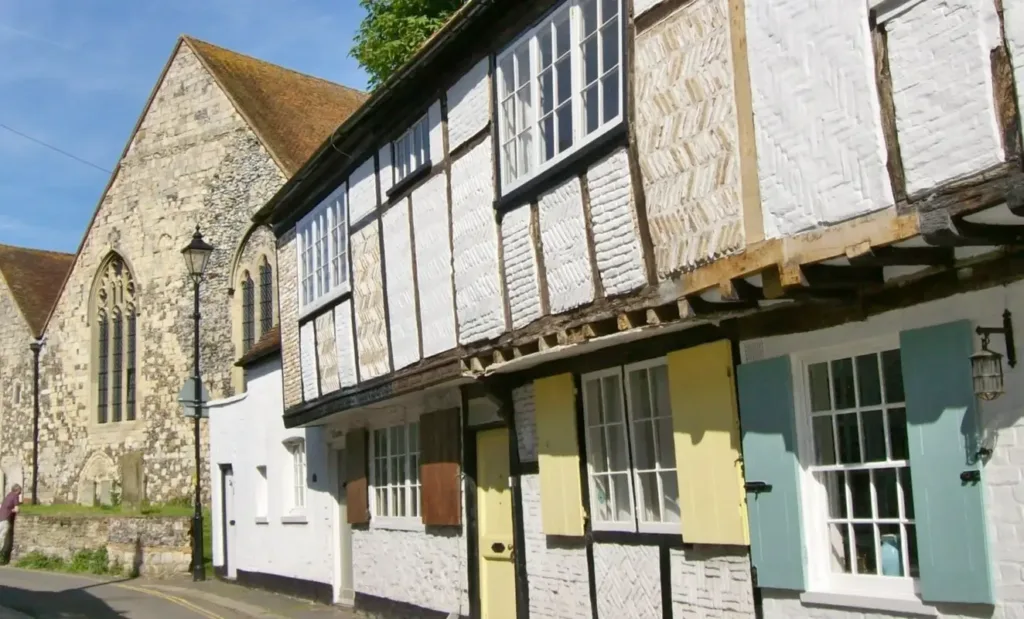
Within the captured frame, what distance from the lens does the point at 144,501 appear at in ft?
98.1

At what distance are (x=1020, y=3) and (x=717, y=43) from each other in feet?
7.26

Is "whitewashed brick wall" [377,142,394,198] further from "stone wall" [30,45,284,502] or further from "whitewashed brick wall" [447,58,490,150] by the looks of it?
"stone wall" [30,45,284,502]

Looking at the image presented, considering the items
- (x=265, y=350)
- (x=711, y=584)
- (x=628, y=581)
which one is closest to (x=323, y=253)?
(x=265, y=350)

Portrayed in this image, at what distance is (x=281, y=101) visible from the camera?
101 feet

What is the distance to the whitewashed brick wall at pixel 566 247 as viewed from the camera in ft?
27.3

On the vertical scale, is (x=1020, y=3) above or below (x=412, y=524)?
above

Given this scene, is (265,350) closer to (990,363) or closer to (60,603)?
(60,603)

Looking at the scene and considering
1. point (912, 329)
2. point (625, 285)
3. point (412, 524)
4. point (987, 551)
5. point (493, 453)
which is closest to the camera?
point (987, 551)

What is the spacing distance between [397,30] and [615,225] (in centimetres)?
1451

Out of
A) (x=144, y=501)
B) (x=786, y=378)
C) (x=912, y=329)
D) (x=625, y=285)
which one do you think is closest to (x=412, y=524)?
(x=625, y=285)

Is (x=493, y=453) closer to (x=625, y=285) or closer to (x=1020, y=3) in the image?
(x=625, y=285)

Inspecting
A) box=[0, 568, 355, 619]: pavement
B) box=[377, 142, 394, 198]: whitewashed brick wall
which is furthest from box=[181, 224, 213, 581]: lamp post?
box=[377, 142, 394, 198]: whitewashed brick wall

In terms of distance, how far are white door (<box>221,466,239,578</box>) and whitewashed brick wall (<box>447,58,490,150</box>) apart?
428 inches

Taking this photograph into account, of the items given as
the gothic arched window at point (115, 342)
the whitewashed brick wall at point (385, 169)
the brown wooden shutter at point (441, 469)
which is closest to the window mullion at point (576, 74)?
the whitewashed brick wall at point (385, 169)
